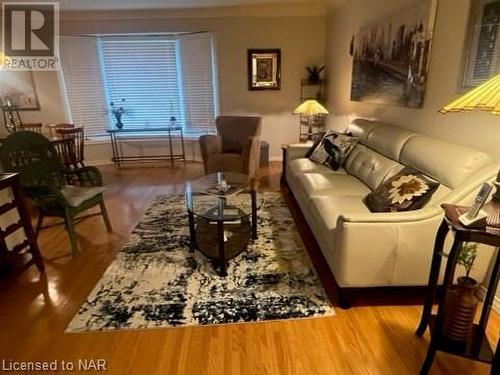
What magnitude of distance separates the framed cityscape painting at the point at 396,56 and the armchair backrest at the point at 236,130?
4.74ft

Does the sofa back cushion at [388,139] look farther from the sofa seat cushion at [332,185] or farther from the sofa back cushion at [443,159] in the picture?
the sofa seat cushion at [332,185]

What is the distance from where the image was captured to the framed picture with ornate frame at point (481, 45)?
1.73 m

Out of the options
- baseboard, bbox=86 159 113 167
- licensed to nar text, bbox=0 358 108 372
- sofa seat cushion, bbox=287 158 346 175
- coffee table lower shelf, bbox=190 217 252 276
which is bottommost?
licensed to nar text, bbox=0 358 108 372

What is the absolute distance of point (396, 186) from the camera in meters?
2.06

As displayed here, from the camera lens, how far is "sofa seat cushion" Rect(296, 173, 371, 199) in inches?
99.7

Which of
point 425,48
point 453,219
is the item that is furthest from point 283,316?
point 425,48

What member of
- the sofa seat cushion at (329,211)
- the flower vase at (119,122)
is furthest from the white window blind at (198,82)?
the sofa seat cushion at (329,211)

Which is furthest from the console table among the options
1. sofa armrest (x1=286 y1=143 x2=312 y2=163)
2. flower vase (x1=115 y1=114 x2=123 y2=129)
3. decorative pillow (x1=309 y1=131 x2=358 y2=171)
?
decorative pillow (x1=309 y1=131 x2=358 y2=171)

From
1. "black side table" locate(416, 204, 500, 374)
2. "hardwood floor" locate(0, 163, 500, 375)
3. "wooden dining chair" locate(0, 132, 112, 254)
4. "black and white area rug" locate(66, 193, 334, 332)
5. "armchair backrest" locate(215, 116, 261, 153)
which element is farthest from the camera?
"armchair backrest" locate(215, 116, 261, 153)

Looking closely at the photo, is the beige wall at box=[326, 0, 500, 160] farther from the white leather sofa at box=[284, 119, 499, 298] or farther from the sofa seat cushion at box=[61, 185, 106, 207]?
the sofa seat cushion at box=[61, 185, 106, 207]

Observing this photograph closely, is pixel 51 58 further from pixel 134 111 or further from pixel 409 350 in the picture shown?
pixel 409 350

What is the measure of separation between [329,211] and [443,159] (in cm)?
78

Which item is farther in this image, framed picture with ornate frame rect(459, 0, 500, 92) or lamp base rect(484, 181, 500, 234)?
framed picture with ornate frame rect(459, 0, 500, 92)

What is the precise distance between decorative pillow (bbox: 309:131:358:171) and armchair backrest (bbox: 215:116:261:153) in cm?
118
